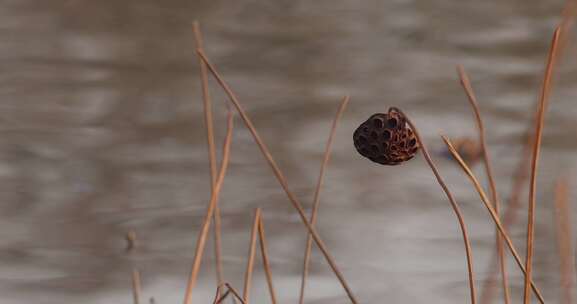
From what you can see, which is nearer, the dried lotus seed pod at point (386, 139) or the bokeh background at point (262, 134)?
the dried lotus seed pod at point (386, 139)

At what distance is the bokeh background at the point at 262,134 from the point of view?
200 cm

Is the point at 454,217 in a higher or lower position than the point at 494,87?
lower

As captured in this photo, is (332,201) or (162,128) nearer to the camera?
(332,201)

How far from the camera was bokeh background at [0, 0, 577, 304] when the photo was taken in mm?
2000

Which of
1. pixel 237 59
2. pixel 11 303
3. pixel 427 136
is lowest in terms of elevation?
pixel 11 303

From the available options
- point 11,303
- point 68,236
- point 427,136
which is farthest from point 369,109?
point 11,303

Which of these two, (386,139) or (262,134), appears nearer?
(386,139)

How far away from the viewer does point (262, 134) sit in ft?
9.13

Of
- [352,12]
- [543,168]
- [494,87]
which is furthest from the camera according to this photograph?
[352,12]

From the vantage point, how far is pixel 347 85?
3.17 m

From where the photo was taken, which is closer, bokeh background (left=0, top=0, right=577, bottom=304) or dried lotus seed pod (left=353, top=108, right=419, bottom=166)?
dried lotus seed pod (left=353, top=108, right=419, bottom=166)

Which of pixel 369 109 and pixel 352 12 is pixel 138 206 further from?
pixel 352 12

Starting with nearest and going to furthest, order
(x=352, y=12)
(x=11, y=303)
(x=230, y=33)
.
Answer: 1. (x=11, y=303)
2. (x=230, y=33)
3. (x=352, y=12)

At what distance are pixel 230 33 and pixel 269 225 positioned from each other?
1.55m
